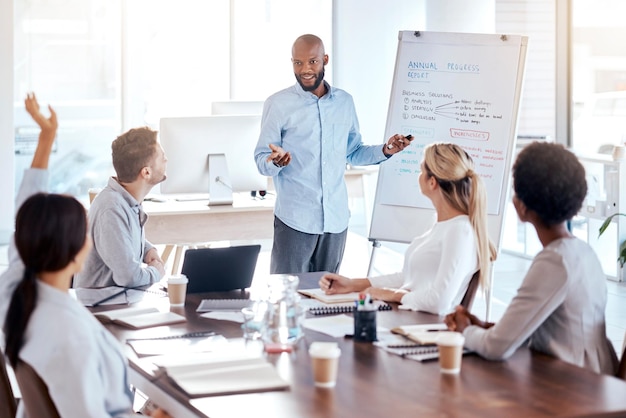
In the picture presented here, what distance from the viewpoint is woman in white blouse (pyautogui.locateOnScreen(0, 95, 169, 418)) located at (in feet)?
6.49

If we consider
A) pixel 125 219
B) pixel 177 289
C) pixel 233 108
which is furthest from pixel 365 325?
pixel 233 108

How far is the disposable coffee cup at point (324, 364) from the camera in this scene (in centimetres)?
215

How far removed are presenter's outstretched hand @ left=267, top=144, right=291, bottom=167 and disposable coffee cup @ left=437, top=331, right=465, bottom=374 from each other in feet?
6.43

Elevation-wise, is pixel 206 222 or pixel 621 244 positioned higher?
pixel 206 222

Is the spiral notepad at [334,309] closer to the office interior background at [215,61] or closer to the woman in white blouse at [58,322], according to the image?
the woman in white blouse at [58,322]

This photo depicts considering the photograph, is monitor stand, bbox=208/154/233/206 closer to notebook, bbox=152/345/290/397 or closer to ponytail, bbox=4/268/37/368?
notebook, bbox=152/345/290/397

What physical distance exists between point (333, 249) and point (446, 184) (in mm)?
1364

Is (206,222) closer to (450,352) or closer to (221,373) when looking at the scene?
(221,373)

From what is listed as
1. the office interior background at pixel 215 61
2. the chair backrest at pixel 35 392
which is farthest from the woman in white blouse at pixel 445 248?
the office interior background at pixel 215 61

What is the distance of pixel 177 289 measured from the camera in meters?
3.06

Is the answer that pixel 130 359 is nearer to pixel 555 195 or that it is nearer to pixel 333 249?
pixel 555 195

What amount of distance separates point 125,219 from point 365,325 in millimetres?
1155

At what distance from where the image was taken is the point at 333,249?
4438 mm

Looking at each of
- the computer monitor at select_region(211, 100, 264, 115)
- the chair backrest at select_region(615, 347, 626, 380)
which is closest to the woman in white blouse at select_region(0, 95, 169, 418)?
the chair backrest at select_region(615, 347, 626, 380)
